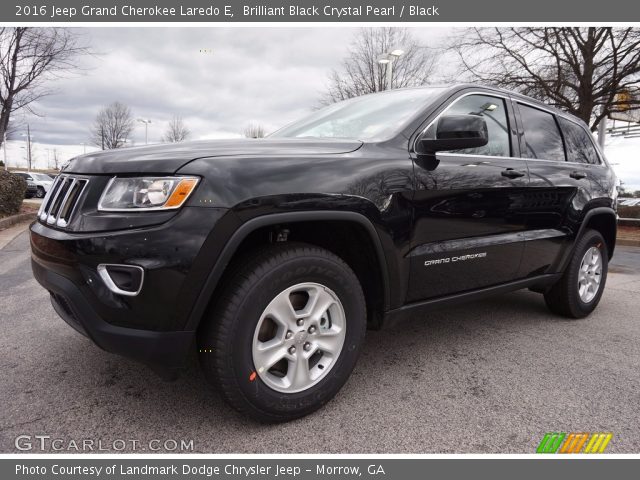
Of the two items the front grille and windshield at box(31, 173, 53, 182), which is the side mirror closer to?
the front grille

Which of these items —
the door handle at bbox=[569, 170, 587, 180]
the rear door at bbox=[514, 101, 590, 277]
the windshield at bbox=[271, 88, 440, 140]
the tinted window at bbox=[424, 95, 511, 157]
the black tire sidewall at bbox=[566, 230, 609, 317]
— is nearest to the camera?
the windshield at bbox=[271, 88, 440, 140]

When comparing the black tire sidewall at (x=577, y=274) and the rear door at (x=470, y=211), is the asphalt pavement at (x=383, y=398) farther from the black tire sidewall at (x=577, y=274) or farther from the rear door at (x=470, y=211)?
the rear door at (x=470, y=211)

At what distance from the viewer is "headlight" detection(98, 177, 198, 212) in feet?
5.97

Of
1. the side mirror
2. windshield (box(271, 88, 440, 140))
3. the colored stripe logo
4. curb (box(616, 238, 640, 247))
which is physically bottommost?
curb (box(616, 238, 640, 247))

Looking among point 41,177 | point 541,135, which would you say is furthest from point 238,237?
point 41,177

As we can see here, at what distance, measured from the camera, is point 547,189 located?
3359 millimetres

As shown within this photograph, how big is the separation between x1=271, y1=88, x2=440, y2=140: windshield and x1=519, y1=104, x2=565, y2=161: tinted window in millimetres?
986

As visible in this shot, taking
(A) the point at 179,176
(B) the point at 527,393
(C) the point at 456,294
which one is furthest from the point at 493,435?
(A) the point at 179,176

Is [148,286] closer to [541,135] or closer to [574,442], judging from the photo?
[574,442]

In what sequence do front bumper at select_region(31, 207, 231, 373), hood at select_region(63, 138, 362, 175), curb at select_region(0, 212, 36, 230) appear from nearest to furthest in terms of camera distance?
front bumper at select_region(31, 207, 231, 373)
hood at select_region(63, 138, 362, 175)
curb at select_region(0, 212, 36, 230)

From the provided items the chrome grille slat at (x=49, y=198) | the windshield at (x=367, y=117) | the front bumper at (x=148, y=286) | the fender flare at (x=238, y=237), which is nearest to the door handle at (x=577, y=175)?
the windshield at (x=367, y=117)

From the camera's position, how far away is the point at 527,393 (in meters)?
2.51

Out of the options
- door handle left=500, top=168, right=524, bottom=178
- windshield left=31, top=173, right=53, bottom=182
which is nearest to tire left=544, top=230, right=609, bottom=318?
door handle left=500, top=168, right=524, bottom=178

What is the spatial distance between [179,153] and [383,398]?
160 cm
